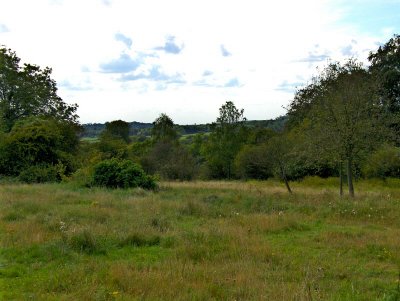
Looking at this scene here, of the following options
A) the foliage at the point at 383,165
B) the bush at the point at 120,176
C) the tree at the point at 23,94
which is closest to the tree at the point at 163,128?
the tree at the point at 23,94

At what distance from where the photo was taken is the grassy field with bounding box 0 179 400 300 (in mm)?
6723

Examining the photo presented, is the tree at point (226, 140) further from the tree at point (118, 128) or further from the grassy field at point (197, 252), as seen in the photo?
the grassy field at point (197, 252)

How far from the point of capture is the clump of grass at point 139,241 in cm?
1030

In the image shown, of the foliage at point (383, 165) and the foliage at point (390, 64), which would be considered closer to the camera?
the foliage at point (383, 165)

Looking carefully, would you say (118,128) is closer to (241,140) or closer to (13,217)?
(241,140)

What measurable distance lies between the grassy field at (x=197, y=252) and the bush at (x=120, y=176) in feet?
29.9

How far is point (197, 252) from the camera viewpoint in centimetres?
914

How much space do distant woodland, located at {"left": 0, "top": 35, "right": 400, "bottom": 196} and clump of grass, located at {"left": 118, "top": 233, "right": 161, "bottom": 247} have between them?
13415mm

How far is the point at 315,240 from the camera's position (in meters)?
11.0

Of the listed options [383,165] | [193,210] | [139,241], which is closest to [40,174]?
[193,210]

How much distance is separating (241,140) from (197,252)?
48059 millimetres

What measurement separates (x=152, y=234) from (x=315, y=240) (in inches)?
165

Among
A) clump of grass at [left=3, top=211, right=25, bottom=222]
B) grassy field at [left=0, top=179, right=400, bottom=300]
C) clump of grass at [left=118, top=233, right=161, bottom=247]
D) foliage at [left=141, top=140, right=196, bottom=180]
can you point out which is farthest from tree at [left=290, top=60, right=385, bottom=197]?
foliage at [left=141, top=140, right=196, bottom=180]

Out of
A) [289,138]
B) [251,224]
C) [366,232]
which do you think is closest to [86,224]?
[251,224]
